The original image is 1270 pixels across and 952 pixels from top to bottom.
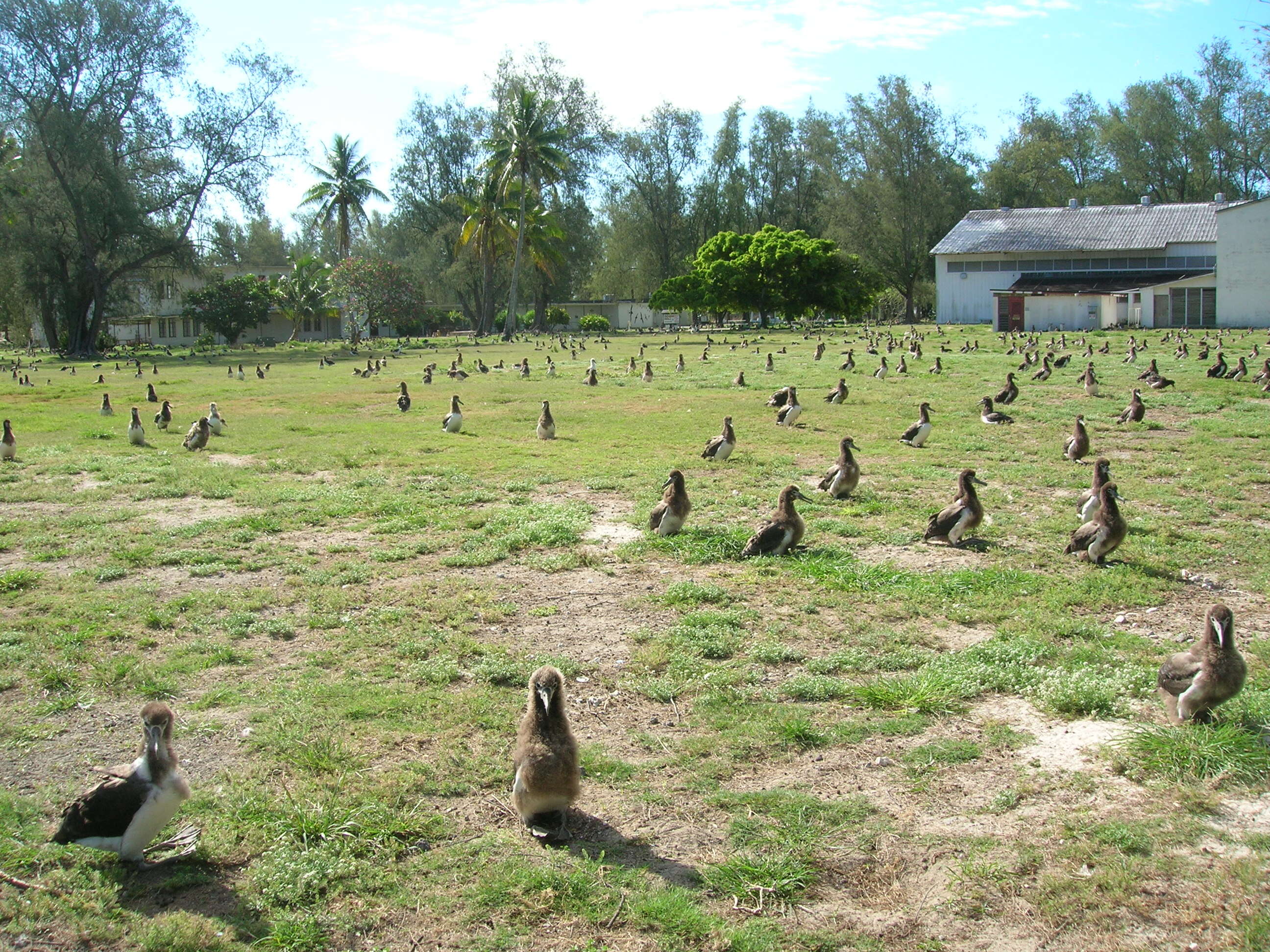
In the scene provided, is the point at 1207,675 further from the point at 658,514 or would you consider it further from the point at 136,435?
the point at 136,435

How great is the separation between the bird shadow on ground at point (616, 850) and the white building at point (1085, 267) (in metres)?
56.6

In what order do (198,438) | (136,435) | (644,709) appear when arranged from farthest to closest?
(136,435)
(198,438)
(644,709)

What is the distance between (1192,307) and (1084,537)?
2081 inches

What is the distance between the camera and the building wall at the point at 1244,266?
165 ft

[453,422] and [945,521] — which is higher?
[453,422]

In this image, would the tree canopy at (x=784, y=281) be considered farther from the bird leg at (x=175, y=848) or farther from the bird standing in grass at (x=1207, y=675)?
the bird leg at (x=175, y=848)

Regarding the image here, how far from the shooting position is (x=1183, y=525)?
1040 centimetres

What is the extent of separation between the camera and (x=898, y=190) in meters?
70.4

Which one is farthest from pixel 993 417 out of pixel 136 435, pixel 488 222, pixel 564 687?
pixel 488 222

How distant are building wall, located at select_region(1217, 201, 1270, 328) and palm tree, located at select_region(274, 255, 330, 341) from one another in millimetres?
54281

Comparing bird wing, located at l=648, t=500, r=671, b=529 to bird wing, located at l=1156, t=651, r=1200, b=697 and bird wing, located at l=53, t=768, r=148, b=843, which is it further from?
bird wing, located at l=53, t=768, r=148, b=843

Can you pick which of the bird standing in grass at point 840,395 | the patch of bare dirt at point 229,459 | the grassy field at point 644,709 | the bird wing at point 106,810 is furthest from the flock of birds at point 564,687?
the bird standing in grass at point 840,395

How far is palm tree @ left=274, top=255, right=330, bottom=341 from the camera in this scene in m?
69.5

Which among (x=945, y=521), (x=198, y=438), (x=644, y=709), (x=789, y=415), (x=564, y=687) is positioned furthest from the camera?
(x=789, y=415)
